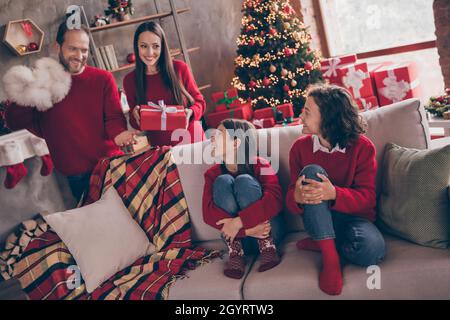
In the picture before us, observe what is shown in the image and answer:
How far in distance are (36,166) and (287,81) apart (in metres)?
2.68

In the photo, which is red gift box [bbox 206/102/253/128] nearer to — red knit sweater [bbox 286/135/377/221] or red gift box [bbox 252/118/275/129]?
red gift box [bbox 252/118/275/129]

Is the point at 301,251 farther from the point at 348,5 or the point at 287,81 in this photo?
the point at 348,5

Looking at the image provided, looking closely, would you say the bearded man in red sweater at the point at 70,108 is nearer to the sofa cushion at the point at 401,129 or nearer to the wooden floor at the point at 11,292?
the wooden floor at the point at 11,292

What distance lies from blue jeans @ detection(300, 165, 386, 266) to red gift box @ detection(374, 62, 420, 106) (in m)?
2.67

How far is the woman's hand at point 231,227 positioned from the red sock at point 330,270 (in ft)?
1.15

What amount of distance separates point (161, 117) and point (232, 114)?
6.43 feet

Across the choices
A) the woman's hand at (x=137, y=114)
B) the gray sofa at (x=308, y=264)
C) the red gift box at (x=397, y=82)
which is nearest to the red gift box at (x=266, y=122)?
the red gift box at (x=397, y=82)

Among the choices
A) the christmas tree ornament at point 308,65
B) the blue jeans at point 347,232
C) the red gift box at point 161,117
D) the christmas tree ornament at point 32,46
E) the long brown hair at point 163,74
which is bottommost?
the blue jeans at point 347,232

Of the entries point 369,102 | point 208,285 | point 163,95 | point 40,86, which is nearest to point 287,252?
point 208,285

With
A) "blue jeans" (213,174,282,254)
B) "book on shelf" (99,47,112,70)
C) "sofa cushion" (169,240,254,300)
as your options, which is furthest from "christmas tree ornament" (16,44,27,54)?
"sofa cushion" (169,240,254,300)

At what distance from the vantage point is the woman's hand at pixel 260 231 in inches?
77.3
